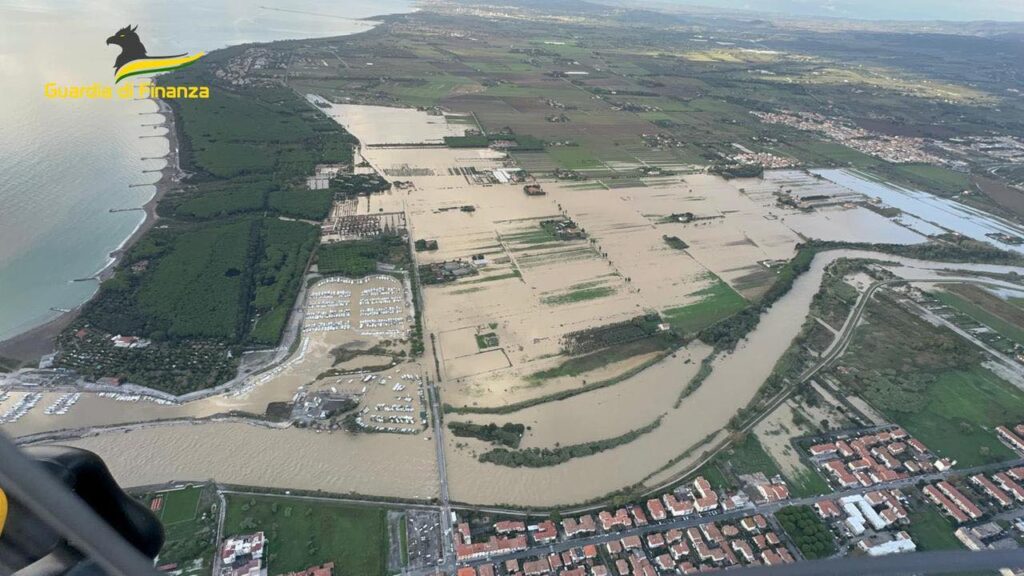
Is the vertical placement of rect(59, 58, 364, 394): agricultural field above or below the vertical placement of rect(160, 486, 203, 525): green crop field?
above

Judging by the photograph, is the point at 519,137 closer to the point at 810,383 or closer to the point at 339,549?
the point at 810,383

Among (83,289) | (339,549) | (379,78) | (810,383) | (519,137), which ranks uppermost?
(379,78)

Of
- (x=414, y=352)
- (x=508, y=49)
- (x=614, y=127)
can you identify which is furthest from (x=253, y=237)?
(x=508, y=49)

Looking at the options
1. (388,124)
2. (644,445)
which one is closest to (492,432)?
(644,445)

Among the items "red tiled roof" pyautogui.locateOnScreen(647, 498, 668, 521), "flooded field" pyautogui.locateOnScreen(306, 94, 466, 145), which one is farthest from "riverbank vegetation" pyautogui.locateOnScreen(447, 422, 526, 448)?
"flooded field" pyautogui.locateOnScreen(306, 94, 466, 145)

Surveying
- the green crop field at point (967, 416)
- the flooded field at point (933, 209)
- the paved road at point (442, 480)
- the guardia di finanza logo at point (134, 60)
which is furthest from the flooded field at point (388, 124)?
the green crop field at point (967, 416)

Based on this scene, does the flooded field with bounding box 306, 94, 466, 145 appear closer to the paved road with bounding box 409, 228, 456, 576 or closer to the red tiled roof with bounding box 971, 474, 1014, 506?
the paved road with bounding box 409, 228, 456, 576

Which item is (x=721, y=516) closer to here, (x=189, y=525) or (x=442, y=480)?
(x=442, y=480)
